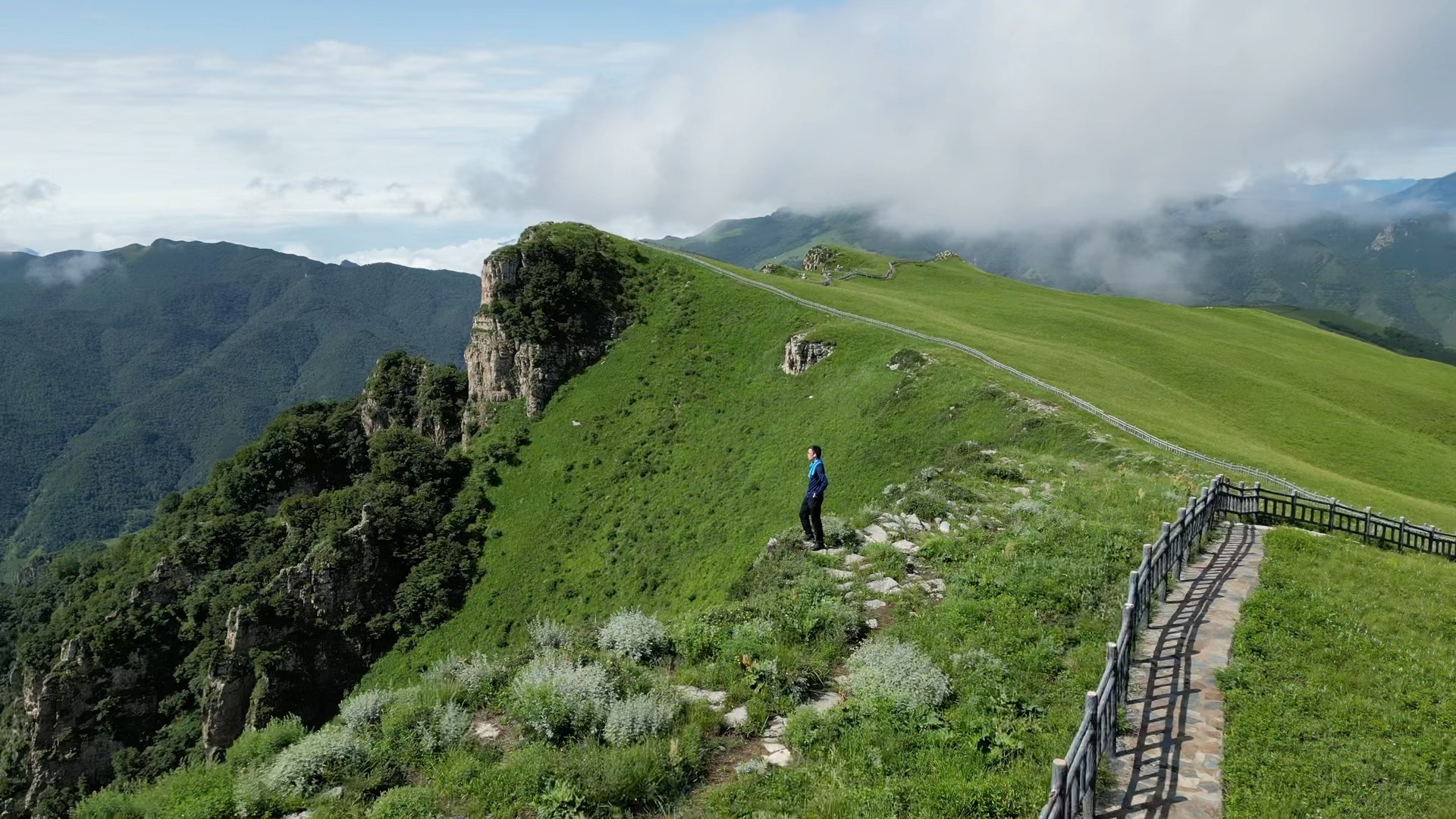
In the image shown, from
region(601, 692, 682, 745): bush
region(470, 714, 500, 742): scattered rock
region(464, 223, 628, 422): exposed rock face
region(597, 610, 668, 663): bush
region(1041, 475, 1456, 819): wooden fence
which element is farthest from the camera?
region(464, 223, 628, 422): exposed rock face

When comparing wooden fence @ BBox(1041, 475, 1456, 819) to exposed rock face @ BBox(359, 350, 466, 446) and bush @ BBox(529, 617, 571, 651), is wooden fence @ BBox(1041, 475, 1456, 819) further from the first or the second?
exposed rock face @ BBox(359, 350, 466, 446)

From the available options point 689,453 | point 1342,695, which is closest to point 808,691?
point 1342,695

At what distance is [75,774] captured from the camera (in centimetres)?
6134

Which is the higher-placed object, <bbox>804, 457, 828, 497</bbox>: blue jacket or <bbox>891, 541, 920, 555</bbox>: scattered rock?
<bbox>804, 457, 828, 497</bbox>: blue jacket

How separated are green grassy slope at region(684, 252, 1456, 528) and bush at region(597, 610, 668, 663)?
1237 inches

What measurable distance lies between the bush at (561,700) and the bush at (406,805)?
1.89 metres

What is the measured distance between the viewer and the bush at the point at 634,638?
14672 millimetres

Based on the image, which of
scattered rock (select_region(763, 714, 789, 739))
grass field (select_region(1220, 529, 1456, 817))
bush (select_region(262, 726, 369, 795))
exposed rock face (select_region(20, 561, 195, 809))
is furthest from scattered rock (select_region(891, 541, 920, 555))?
exposed rock face (select_region(20, 561, 195, 809))

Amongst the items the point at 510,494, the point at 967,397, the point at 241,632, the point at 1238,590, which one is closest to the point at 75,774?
the point at 241,632

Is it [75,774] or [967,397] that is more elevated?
[967,397]

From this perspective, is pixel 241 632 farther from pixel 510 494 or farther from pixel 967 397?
pixel 967 397

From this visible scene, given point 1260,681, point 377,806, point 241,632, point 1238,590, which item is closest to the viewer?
point 377,806

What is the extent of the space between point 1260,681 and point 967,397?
31534mm

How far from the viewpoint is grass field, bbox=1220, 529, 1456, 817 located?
9250 mm
